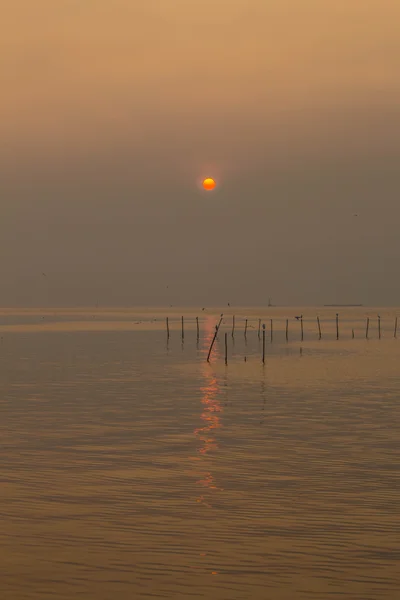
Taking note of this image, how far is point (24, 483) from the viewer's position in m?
23.6

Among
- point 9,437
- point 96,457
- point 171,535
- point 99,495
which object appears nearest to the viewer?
point 171,535

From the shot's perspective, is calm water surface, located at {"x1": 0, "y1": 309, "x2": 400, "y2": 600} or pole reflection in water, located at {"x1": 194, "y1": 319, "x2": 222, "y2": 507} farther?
pole reflection in water, located at {"x1": 194, "y1": 319, "x2": 222, "y2": 507}

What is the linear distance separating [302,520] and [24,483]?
792cm

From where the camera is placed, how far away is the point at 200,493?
2250cm

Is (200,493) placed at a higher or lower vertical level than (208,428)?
higher

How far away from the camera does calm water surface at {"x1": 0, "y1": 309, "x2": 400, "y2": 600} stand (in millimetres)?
15516

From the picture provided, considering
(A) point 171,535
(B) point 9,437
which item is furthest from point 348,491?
(B) point 9,437

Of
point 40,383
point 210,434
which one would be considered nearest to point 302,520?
point 210,434

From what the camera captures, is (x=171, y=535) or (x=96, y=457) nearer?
(x=171, y=535)

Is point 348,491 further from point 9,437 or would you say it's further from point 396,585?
point 9,437

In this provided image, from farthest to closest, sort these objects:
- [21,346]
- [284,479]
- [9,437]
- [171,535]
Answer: [21,346], [9,437], [284,479], [171,535]

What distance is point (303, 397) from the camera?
47.7m

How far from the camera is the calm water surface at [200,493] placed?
15516 mm

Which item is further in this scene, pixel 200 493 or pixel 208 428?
pixel 208 428
